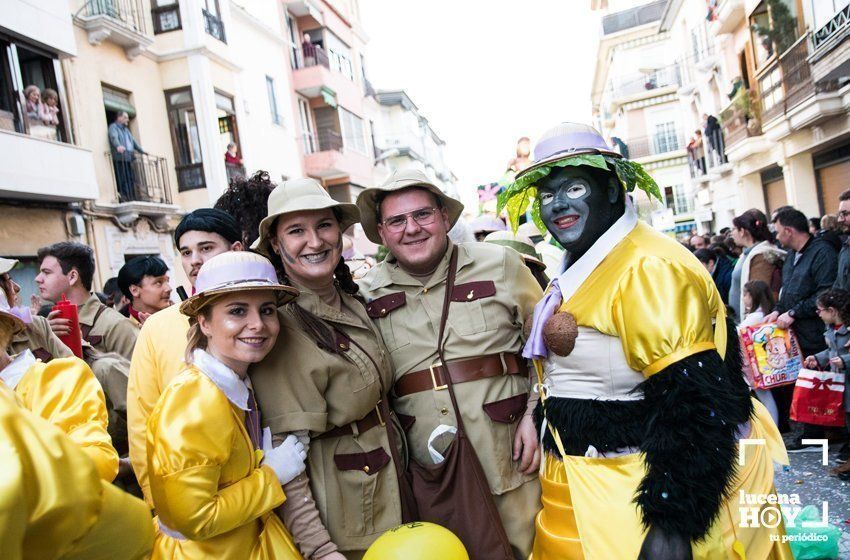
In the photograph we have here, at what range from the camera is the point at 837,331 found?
5.36 metres

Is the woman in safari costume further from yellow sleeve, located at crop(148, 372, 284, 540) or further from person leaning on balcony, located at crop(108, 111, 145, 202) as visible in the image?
person leaning on balcony, located at crop(108, 111, 145, 202)

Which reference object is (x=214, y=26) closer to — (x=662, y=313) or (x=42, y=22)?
(x=42, y=22)

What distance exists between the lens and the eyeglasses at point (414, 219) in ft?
9.94

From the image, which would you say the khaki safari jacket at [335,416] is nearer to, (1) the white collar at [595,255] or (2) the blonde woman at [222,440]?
(2) the blonde woman at [222,440]

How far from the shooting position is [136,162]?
14.3m

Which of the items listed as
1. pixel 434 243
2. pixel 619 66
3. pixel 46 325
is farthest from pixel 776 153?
pixel 619 66

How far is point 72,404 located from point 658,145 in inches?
1778

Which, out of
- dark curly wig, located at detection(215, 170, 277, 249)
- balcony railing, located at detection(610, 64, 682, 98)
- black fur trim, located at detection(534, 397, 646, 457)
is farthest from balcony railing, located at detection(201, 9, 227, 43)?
balcony railing, located at detection(610, 64, 682, 98)

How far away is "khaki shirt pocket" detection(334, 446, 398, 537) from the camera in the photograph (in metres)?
2.59

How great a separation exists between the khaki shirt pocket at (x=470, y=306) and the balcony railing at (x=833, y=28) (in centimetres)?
1249

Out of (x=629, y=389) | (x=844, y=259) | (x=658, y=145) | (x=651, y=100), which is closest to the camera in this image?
(x=629, y=389)

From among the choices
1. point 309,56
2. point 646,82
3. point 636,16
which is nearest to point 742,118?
point 309,56

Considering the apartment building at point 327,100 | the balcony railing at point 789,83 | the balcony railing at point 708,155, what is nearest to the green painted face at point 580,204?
the balcony railing at point 789,83

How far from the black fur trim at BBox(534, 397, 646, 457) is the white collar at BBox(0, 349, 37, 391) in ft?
6.60
